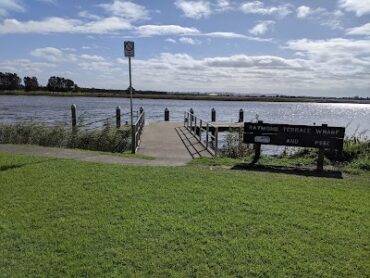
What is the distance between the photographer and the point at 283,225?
18.8 feet

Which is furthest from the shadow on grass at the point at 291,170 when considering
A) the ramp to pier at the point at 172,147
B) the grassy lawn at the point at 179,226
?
the ramp to pier at the point at 172,147

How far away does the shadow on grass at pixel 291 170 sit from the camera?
32.3 feet

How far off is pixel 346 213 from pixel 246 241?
6.84 feet

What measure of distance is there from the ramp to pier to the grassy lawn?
137 inches

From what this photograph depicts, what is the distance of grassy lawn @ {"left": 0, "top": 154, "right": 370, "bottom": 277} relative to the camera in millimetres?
4570

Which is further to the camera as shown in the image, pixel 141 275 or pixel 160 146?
pixel 160 146

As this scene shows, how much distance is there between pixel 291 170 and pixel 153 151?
5142mm

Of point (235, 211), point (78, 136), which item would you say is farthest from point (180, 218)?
point (78, 136)

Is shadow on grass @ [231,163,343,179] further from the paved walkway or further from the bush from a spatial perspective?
the bush

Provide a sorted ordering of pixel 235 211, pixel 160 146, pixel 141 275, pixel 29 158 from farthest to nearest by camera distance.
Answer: pixel 160 146, pixel 29 158, pixel 235 211, pixel 141 275

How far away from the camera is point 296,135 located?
10.8 m

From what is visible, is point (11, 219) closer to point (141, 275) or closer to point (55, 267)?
point (55, 267)

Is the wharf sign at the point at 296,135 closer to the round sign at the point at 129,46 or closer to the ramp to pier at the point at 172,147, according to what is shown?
the ramp to pier at the point at 172,147

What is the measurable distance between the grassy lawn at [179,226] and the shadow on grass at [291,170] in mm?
1136
